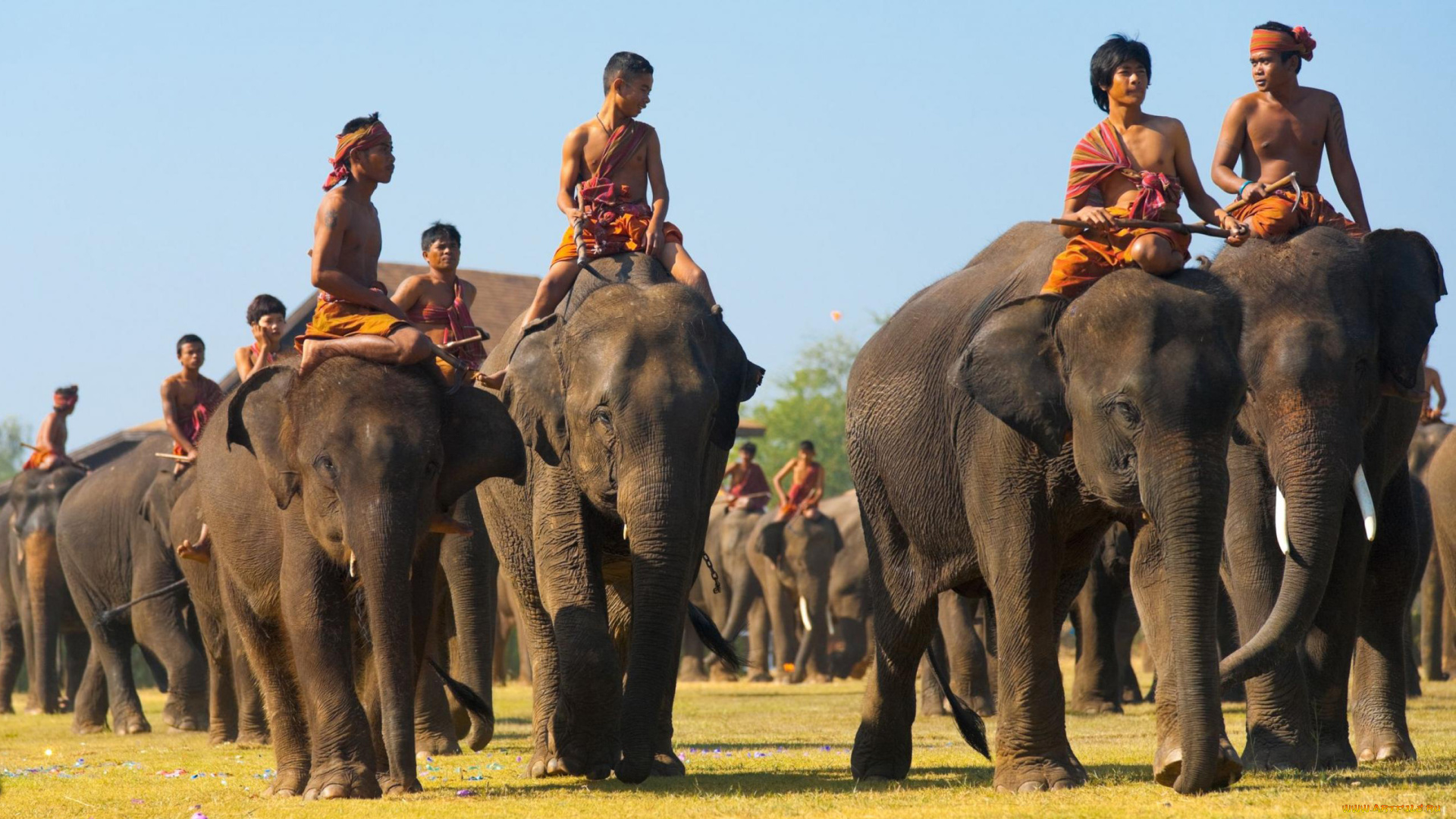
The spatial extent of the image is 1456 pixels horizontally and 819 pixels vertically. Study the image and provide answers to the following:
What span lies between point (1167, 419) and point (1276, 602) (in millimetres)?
1632

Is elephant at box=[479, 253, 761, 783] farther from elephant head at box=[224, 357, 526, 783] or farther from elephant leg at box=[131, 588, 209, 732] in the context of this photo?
elephant leg at box=[131, 588, 209, 732]

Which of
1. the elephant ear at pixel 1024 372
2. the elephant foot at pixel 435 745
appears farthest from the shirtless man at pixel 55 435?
the elephant ear at pixel 1024 372

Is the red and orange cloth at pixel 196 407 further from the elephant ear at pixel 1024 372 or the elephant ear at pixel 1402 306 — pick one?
the elephant ear at pixel 1402 306

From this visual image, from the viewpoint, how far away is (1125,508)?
7734mm

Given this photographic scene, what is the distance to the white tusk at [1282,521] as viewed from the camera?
8.70 m

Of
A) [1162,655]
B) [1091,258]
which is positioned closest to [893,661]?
[1162,655]

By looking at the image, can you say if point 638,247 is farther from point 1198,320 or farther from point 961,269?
point 1198,320

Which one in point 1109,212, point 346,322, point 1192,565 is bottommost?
point 1192,565

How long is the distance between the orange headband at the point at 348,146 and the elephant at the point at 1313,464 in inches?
155

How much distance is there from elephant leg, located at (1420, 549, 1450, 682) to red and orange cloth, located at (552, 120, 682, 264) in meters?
15.8

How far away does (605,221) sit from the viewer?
405 inches

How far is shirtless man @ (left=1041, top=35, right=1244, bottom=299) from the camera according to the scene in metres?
8.21

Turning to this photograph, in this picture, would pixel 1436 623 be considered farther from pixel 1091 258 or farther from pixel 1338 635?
pixel 1091 258

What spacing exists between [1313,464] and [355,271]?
4.39 metres
